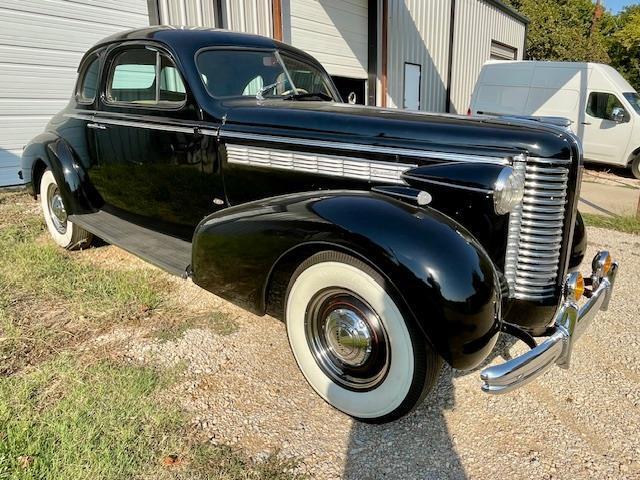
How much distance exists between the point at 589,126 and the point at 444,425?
10.1 m

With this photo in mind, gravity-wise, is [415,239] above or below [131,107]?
below

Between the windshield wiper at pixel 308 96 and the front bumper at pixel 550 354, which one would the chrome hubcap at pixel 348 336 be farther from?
the windshield wiper at pixel 308 96

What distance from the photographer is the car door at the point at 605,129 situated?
992 centimetres

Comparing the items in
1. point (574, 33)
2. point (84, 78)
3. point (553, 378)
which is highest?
point (574, 33)

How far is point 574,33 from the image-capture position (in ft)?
73.8

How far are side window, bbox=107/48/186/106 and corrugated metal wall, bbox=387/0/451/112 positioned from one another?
930 cm

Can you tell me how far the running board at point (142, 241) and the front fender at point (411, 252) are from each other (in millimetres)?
838

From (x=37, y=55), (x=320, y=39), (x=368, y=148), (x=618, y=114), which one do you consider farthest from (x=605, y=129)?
(x=37, y=55)

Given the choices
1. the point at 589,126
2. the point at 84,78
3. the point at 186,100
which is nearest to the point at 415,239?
the point at 186,100

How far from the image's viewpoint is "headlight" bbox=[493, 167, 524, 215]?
7.00ft

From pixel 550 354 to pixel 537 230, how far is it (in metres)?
0.61

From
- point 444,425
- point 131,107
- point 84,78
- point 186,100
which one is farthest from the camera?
point 84,78

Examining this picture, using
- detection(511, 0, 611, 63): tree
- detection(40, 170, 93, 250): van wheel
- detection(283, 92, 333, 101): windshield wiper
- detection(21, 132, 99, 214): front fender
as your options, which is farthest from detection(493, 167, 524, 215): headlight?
detection(511, 0, 611, 63): tree

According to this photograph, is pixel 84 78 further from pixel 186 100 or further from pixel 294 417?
pixel 294 417
